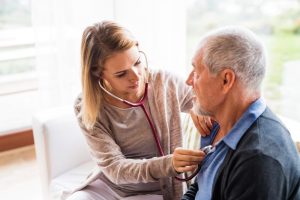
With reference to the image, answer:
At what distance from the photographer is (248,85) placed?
1.22 meters

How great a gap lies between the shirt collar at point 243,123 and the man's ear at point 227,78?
9cm

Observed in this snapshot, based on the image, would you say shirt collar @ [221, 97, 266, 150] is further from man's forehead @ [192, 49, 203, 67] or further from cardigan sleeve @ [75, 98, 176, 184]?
cardigan sleeve @ [75, 98, 176, 184]

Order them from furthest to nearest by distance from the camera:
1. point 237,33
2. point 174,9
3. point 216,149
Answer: point 174,9 → point 216,149 → point 237,33

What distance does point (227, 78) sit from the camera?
1207 mm

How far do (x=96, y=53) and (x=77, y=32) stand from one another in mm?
1528

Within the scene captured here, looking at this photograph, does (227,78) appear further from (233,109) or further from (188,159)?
(188,159)

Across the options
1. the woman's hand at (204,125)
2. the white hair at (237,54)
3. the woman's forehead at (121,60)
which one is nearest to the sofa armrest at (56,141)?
A: the woman's forehead at (121,60)

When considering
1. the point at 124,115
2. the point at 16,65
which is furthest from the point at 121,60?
the point at 16,65

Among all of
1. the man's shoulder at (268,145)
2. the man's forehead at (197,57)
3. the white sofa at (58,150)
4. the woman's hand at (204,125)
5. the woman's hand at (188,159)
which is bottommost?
the white sofa at (58,150)

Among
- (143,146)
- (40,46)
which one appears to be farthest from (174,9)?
(143,146)

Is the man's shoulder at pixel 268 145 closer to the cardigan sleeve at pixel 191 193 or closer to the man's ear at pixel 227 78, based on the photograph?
the man's ear at pixel 227 78

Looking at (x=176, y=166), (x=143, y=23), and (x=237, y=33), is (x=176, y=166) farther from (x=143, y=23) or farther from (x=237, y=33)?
(x=143, y=23)

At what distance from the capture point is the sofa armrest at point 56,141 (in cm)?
197

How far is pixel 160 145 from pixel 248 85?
1.97 feet
